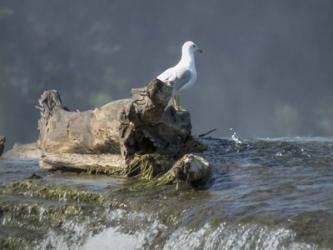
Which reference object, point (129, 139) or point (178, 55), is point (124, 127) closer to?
point (129, 139)

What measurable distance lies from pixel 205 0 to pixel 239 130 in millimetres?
17660

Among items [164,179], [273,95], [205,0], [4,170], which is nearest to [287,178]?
[164,179]

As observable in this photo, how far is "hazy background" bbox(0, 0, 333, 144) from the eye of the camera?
1843 inches

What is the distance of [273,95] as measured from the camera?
160ft

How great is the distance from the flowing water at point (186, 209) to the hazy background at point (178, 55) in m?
31.6

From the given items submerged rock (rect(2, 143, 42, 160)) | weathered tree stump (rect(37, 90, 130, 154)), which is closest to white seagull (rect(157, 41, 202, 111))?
weathered tree stump (rect(37, 90, 130, 154))

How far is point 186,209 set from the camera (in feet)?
29.9

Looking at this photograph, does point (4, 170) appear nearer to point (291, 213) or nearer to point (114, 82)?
point (291, 213)

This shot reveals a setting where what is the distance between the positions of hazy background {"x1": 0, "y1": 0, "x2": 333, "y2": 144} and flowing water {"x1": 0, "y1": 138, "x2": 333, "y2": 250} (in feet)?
104

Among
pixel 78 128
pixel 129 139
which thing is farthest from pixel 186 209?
pixel 78 128

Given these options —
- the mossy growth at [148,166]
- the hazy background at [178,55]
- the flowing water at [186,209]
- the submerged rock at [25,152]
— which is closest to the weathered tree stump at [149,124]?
the mossy growth at [148,166]

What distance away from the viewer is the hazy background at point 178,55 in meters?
46.8

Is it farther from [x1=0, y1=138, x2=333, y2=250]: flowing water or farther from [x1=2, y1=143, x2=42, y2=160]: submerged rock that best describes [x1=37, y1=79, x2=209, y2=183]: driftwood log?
[x1=2, y1=143, x2=42, y2=160]: submerged rock

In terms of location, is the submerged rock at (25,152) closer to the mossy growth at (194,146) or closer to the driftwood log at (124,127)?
the driftwood log at (124,127)
